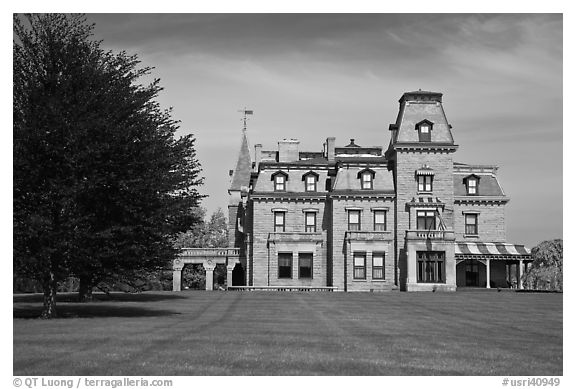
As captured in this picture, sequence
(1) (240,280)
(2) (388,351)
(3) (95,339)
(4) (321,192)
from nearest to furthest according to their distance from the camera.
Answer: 1. (2) (388,351)
2. (3) (95,339)
3. (4) (321,192)
4. (1) (240,280)

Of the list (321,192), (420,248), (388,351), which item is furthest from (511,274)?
(388,351)

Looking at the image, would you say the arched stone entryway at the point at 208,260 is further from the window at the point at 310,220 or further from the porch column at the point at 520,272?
the porch column at the point at 520,272

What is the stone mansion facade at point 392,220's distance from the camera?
197 ft

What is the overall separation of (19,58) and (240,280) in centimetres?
4385

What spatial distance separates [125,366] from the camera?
Result: 52.3ft

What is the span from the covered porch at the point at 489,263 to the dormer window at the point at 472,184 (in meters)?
4.37

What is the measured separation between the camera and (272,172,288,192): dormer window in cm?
6269

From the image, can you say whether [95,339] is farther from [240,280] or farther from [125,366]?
[240,280]

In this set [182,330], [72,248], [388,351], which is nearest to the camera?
[388,351]

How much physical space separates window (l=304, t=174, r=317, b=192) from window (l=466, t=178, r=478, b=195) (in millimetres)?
12700

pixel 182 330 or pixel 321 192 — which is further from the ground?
pixel 321 192

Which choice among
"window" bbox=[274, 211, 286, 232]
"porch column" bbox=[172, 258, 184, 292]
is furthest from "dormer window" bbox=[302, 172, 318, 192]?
"porch column" bbox=[172, 258, 184, 292]

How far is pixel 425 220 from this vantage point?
60438 mm
